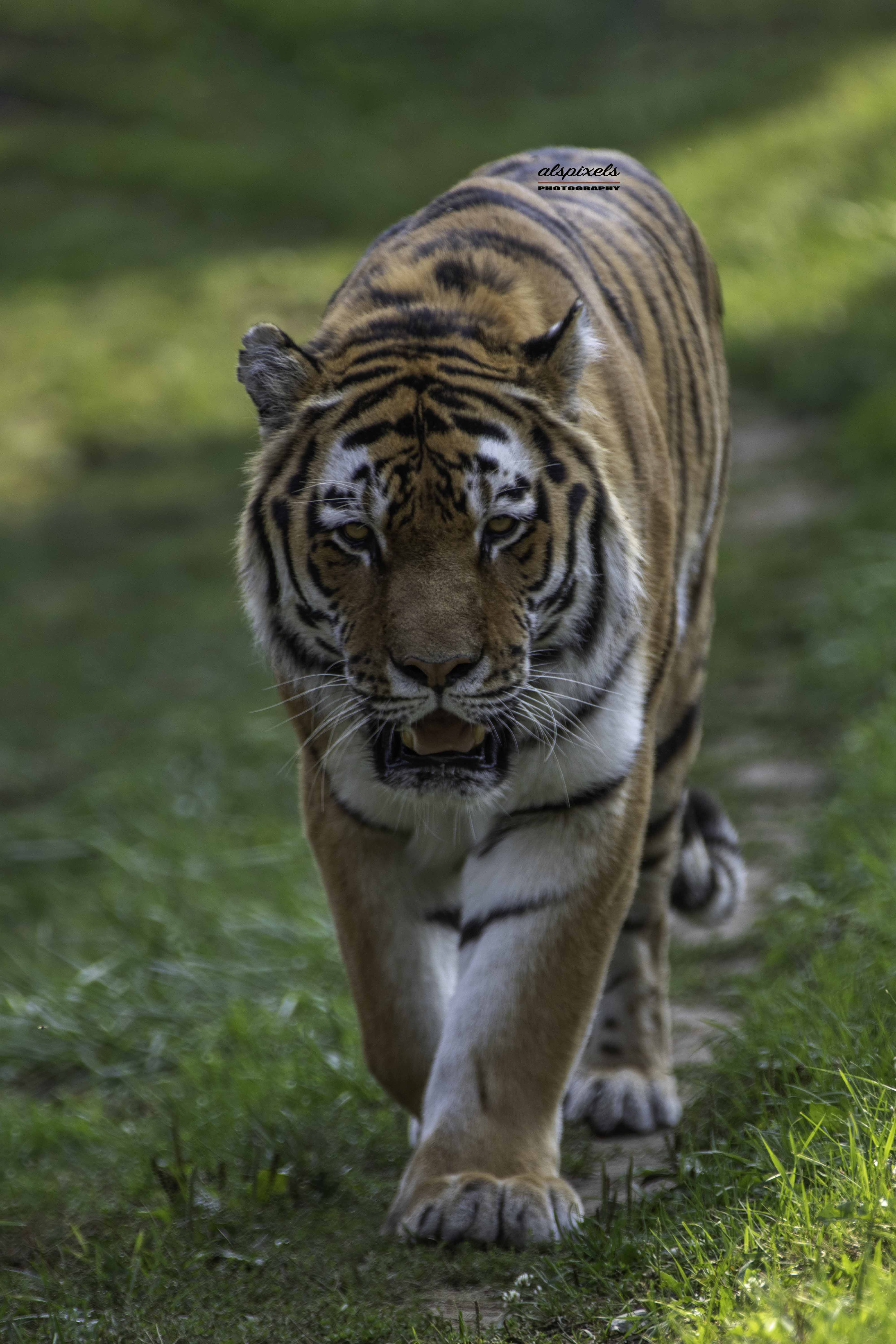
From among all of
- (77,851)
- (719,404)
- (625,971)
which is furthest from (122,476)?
(625,971)

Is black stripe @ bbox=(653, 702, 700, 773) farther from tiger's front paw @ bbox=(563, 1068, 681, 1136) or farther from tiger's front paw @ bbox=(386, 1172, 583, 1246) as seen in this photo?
tiger's front paw @ bbox=(386, 1172, 583, 1246)

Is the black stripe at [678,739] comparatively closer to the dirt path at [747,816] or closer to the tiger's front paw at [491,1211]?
the dirt path at [747,816]

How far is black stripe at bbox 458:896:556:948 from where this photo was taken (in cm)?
229

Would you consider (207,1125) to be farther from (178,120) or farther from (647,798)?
(178,120)

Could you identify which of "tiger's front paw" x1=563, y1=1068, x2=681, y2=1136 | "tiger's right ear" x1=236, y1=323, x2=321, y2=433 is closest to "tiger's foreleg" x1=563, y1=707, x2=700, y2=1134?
"tiger's front paw" x1=563, y1=1068, x2=681, y2=1136

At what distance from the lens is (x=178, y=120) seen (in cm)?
1327

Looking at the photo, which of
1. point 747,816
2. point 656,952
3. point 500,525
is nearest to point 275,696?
point 747,816

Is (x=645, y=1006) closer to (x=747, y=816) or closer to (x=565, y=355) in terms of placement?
(x=565, y=355)

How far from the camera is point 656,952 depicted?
2.84 m

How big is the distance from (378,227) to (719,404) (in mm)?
8510

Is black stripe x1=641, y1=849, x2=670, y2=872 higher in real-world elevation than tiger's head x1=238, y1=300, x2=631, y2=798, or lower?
lower

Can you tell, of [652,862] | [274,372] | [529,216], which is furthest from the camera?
[652,862]

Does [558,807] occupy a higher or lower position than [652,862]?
higher

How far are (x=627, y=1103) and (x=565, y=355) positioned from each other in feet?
3.90
